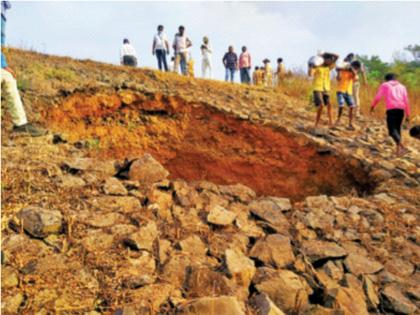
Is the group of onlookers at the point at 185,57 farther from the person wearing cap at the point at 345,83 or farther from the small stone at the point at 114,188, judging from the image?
the small stone at the point at 114,188

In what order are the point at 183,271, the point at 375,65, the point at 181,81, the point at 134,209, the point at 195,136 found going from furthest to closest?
the point at 375,65 → the point at 181,81 → the point at 195,136 → the point at 134,209 → the point at 183,271

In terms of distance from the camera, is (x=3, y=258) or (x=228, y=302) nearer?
(x=228, y=302)

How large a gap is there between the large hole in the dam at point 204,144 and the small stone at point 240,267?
3.20 meters

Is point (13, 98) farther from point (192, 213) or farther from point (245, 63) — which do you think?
point (245, 63)

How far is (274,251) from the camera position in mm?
3211

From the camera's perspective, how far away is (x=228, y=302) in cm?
221

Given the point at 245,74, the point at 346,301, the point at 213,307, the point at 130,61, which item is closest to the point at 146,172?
the point at 213,307

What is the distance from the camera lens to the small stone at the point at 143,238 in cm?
285

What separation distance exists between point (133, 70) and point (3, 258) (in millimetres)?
7416

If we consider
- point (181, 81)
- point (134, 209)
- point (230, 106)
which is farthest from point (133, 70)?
point (134, 209)

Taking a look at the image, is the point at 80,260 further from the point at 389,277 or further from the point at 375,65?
the point at 375,65

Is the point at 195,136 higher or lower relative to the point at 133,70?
lower

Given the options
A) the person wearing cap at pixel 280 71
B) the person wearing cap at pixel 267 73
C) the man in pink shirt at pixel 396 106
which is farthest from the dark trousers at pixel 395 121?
the person wearing cap at pixel 267 73

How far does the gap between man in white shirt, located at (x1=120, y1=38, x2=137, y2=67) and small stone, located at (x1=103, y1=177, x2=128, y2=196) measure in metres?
7.96
